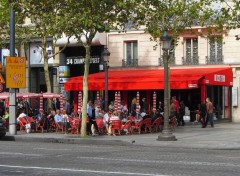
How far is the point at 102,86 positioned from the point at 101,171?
25399mm

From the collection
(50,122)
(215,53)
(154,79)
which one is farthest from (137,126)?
(215,53)

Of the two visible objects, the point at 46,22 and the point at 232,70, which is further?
the point at 232,70

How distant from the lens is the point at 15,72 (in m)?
29.7

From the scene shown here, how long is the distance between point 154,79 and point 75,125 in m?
9.14

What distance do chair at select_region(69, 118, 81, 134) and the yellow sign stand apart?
9.70ft

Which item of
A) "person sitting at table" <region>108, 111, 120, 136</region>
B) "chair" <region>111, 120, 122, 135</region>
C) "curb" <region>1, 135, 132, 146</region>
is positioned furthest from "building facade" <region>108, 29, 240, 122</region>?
"curb" <region>1, 135, 132, 146</region>

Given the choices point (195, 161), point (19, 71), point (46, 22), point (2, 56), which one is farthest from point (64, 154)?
point (2, 56)

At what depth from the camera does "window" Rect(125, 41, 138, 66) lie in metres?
42.2

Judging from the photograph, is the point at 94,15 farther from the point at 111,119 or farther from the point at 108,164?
the point at 108,164

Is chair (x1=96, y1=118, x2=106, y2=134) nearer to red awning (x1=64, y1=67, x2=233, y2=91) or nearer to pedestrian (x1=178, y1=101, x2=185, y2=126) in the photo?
pedestrian (x1=178, y1=101, x2=185, y2=126)

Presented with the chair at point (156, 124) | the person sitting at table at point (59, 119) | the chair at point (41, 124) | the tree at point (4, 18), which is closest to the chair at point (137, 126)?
the chair at point (156, 124)

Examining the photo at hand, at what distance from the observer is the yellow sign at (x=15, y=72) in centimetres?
2931

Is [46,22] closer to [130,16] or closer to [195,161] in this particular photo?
[130,16]

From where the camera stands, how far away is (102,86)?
128 feet
